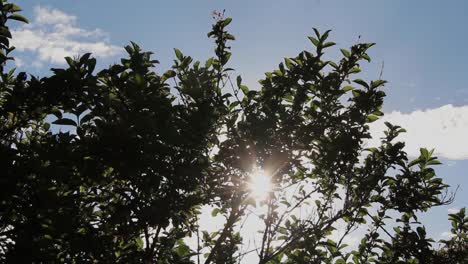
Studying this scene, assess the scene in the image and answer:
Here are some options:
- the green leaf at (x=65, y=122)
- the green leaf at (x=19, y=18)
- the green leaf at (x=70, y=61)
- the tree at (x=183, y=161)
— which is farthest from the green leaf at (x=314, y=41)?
the green leaf at (x=19, y=18)

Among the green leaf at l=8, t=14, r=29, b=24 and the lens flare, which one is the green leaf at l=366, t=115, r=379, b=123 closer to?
the lens flare

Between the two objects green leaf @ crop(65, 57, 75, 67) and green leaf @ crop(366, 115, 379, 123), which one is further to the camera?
green leaf @ crop(366, 115, 379, 123)

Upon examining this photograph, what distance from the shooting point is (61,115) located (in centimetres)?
677

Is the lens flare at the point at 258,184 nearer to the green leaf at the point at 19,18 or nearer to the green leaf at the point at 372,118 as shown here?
the green leaf at the point at 372,118

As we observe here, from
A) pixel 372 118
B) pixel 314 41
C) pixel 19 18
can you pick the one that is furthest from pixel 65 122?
pixel 372 118

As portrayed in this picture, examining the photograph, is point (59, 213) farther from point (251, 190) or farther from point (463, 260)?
point (463, 260)

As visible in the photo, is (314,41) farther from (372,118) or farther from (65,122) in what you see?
(65,122)

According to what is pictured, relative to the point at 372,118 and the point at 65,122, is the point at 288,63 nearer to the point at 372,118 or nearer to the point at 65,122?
the point at 372,118

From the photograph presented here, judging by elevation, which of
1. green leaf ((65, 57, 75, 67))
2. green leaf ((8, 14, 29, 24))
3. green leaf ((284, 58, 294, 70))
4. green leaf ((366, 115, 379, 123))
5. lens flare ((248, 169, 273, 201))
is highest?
green leaf ((8, 14, 29, 24))

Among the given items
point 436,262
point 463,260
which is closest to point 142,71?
point 436,262

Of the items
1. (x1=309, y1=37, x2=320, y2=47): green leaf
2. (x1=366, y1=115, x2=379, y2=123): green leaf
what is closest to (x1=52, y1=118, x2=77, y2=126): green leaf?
(x1=309, y1=37, x2=320, y2=47): green leaf

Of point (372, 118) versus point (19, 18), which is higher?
point (19, 18)

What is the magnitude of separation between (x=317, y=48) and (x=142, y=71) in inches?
125

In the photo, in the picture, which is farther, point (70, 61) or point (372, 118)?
point (372, 118)
